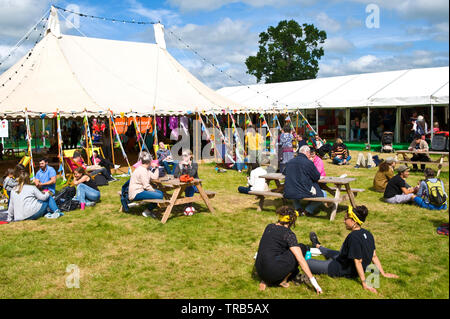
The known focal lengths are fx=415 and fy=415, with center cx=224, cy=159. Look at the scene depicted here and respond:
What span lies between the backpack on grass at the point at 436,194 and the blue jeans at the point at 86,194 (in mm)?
6237

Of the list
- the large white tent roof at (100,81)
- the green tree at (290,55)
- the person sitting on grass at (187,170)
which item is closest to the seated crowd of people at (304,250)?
the person sitting on grass at (187,170)

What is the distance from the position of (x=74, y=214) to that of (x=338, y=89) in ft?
50.0

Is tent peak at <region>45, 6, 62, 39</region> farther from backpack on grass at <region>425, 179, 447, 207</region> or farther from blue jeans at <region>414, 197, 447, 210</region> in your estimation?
backpack on grass at <region>425, 179, 447, 207</region>

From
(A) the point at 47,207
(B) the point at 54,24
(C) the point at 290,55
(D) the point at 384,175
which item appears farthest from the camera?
(C) the point at 290,55

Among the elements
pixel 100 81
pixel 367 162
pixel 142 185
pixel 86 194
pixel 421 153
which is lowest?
pixel 86 194

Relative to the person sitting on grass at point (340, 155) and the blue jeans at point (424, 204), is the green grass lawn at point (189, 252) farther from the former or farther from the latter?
the person sitting on grass at point (340, 155)

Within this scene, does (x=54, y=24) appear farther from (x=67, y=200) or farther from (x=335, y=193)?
(x=335, y=193)

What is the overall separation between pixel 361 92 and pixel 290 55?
84.3 feet

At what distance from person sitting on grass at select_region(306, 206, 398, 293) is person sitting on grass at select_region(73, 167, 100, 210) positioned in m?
5.07

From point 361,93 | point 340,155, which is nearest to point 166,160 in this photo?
point 340,155

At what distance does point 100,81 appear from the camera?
14.1 metres
